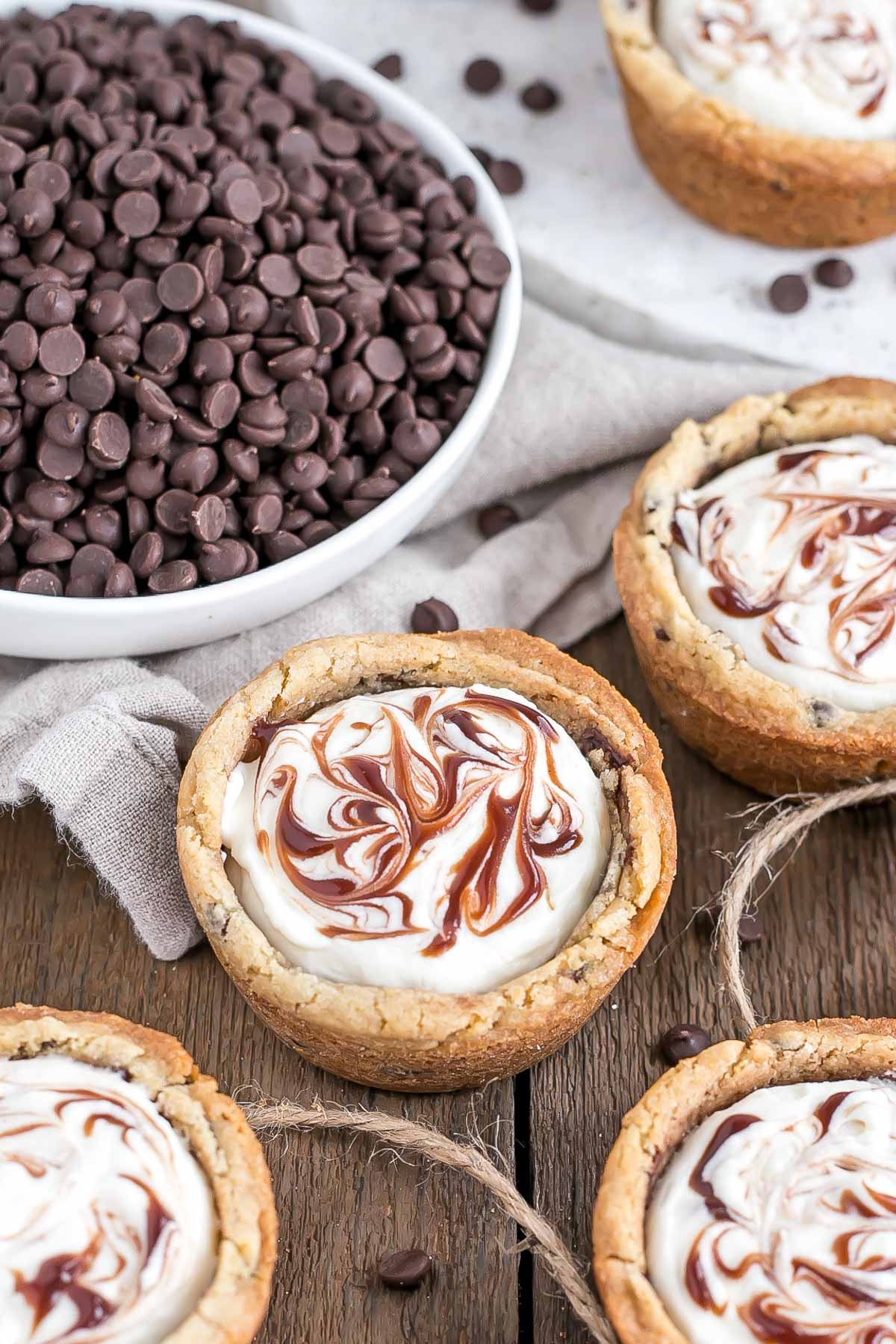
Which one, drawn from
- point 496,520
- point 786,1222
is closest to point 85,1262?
point 786,1222

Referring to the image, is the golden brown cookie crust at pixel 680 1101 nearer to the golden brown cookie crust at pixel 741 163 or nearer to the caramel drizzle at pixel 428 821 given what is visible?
the caramel drizzle at pixel 428 821

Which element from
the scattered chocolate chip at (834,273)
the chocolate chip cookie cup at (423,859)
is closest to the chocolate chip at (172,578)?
the chocolate chip cookie cup at (423,859)

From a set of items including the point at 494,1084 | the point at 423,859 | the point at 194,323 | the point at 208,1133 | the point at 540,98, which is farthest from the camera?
the point at 540,98

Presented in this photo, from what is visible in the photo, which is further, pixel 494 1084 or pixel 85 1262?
pixel 494 1084

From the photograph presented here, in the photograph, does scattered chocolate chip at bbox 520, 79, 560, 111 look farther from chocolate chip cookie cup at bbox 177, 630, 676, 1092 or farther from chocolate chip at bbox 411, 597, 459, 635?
chocolate chip cookie cup at bbox 177, 630, 676, 1092

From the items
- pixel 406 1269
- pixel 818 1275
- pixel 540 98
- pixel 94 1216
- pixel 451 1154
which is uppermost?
pixel 540 98

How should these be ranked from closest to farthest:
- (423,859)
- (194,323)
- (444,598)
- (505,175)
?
(423,859) → (194,323) → (444,598) → (505,175)

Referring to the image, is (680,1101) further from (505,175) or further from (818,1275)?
(505,175)

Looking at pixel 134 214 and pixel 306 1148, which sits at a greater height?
pixel 134 214
